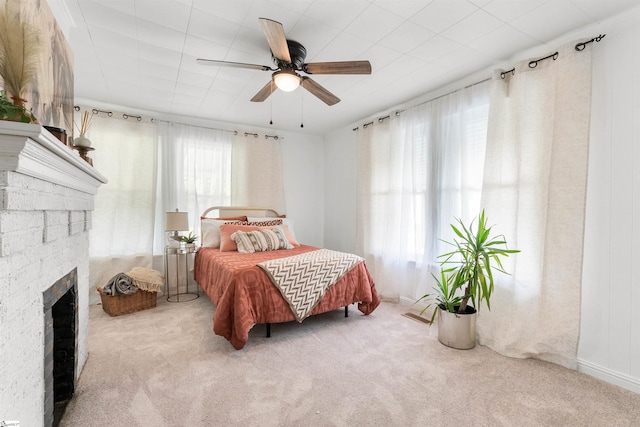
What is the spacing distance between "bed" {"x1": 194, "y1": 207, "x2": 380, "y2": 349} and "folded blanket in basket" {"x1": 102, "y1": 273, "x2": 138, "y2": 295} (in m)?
0.71

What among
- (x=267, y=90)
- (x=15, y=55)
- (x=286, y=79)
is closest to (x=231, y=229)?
(x=267, y=90)

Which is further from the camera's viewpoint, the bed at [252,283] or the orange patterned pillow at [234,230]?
the orange patterned pillow at [234,230]

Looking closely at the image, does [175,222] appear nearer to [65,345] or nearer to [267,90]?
[65,345]

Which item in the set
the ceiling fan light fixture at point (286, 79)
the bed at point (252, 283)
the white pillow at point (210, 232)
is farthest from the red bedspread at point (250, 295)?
the ceiling fan light fixture at point (286, 79)

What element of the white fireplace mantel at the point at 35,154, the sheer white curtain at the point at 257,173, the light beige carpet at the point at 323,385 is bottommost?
the light beige carpet at the point at 323,385

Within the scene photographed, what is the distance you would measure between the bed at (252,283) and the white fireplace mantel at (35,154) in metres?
1.42

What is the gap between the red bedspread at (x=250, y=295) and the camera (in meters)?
2.39

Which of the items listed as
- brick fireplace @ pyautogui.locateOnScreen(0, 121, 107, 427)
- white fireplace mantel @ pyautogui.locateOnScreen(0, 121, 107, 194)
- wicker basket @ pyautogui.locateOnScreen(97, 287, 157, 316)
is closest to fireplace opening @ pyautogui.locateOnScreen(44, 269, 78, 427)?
brick fireplace @ pyautogui.locateOnScreen(0, 121, 107, 427)

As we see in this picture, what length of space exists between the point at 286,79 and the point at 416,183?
2001 millimetres

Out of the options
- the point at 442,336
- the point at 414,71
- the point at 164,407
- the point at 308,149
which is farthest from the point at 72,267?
the point at 308,149

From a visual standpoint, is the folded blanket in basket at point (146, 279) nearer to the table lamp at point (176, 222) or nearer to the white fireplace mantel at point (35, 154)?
the table lamp at point (176, 222)

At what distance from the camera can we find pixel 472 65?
272 cm

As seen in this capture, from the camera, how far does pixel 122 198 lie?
12.3 feet

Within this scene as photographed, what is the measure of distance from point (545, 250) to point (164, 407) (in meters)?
2.82
